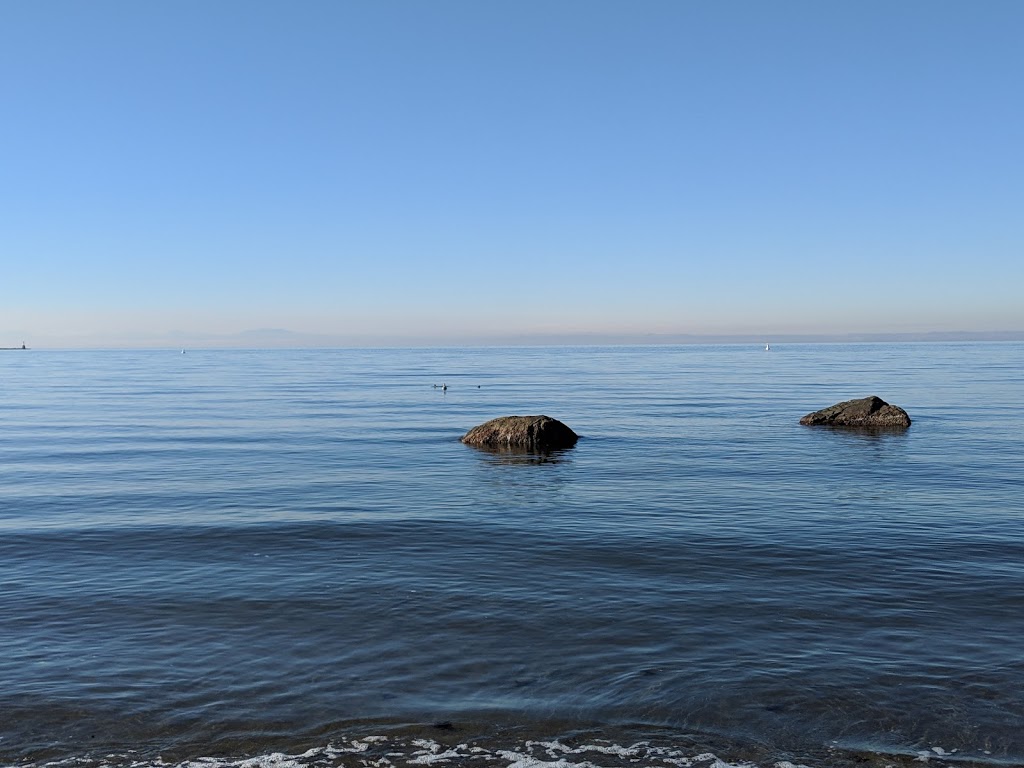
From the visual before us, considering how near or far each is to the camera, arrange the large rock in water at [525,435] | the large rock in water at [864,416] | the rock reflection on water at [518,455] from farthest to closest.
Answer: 1. the large rock in water at [864,416]
2. the large rock in water at [525,435]
3. the rock reflection on water at [518,455]

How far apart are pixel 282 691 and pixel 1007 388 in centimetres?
6858

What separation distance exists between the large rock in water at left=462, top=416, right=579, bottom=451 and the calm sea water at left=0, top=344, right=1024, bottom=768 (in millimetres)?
2777

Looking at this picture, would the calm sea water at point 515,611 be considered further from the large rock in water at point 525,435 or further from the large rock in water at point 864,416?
the large rock in water at point 864,416

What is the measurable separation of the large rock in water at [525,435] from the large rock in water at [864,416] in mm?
13626

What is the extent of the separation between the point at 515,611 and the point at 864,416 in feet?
100

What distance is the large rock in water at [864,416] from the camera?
1500 inches

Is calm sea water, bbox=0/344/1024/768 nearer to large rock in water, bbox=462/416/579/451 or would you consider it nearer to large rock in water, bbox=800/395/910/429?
large rock in water, bbox=462/416/579/451

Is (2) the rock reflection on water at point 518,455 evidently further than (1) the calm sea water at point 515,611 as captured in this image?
Yes

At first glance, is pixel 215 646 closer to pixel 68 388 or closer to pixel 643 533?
pixel 643 533

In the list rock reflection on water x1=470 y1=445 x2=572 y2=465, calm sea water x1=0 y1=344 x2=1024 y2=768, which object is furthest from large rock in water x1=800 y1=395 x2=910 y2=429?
rock reflection on water x1=470 y1=445 x2=572 y2=465

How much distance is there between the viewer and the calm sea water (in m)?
8.59

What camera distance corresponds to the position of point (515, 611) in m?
12.5

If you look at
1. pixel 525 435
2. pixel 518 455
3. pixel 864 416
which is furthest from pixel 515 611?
pixel 864 416

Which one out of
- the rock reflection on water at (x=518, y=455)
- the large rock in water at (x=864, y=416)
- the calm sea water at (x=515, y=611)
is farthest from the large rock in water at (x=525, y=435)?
the large rock in water at (x=864, y=416)
